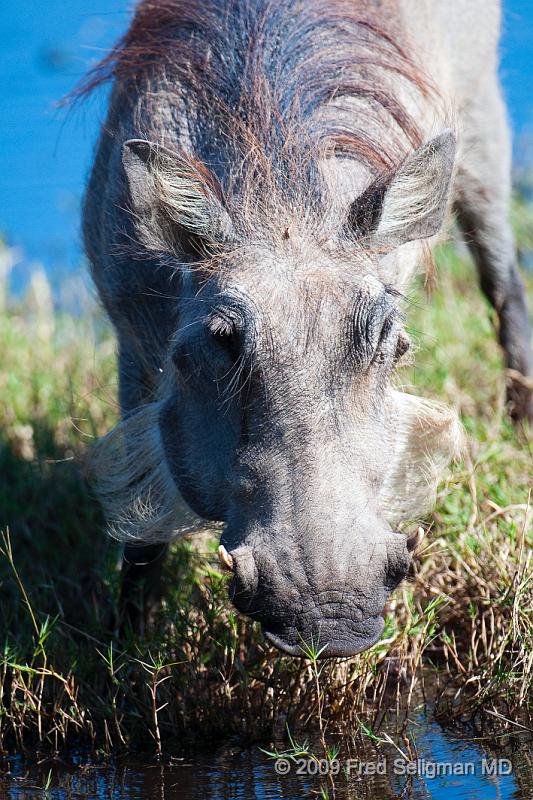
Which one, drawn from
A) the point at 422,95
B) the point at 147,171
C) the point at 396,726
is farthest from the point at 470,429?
the point at 147,171

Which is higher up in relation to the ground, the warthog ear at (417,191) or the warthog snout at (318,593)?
the warthog ear at (417,191)

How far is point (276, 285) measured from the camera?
2.82 meters

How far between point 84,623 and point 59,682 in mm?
509

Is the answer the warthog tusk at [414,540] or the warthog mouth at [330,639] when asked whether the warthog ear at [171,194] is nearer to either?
the warthog tusk at [414,540]

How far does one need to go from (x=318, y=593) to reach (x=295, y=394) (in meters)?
0.48

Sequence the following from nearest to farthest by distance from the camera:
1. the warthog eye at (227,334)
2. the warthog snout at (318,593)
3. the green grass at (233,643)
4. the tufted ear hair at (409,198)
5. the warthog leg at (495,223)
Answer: the warthog snout at (318,593), the warthog eye at (227,334), the tufted ear hair at (409,198), the green grass at (233,643), the warthog leg at (495,223)

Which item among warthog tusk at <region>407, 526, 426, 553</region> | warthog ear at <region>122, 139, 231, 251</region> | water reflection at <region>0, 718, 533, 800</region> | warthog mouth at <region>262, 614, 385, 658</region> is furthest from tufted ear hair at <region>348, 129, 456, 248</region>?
water reflection at <region>0, 718, 533, 800</region>

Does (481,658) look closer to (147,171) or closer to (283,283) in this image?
(283,283)

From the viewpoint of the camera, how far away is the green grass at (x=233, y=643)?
3.12 meters

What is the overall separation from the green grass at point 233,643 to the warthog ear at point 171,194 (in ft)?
2.13

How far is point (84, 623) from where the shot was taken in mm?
3758

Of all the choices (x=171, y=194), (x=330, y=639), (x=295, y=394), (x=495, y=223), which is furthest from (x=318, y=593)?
(x=495, y=223)

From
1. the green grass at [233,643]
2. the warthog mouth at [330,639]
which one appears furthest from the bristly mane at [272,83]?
the warthog mouth at [330,639]

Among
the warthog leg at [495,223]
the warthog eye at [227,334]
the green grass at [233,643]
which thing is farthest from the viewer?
the warthog leg at [495,223]
